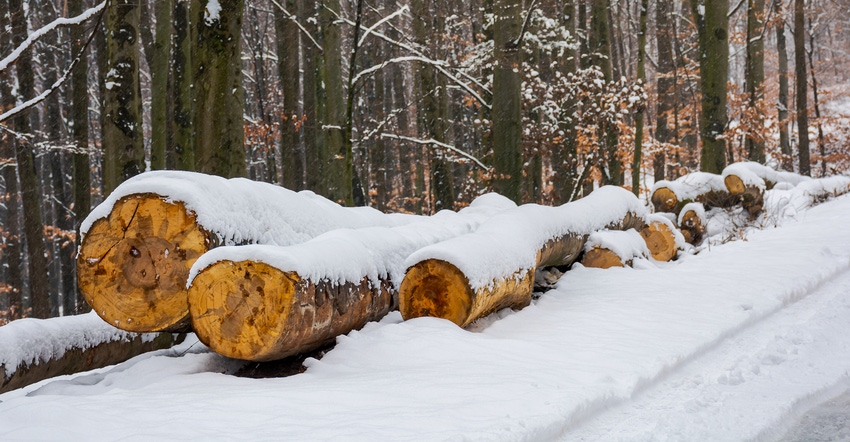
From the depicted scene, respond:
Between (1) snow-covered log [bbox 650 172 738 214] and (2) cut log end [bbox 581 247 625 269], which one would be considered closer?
(2) cut log end [bbox 581 247 625 269]

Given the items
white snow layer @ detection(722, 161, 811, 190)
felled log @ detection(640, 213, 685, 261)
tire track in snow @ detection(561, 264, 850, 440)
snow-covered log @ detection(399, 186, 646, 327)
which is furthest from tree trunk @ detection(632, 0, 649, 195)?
Answer: tire track in snow @ detection(561, 264, 850, 440)

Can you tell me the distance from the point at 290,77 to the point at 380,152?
678cm

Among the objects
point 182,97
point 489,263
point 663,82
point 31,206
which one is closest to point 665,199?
point 489,263

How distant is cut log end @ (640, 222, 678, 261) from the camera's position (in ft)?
33.0

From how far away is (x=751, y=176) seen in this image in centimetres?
1314

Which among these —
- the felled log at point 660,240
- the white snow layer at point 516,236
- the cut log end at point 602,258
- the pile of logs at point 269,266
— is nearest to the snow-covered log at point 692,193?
the felled log at point 660,240

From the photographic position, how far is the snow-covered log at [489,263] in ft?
17.6

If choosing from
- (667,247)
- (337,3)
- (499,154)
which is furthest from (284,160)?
(667,247)

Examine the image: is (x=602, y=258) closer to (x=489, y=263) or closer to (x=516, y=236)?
(x=516, y=236)

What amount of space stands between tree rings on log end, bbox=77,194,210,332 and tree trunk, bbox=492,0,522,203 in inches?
322

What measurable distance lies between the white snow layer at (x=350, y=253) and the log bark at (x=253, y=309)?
0.05 metres

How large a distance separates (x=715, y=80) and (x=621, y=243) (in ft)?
26.0

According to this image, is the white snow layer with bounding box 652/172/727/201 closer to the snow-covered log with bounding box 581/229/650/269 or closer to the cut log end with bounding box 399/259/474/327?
the snow-covered log with bounding box 581/229/650/269

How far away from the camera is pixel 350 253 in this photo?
4996mm
